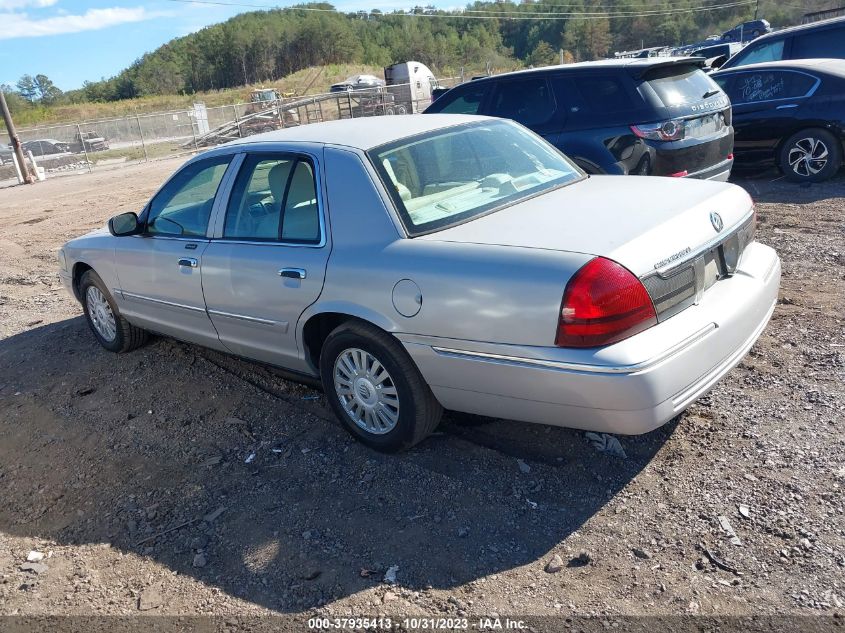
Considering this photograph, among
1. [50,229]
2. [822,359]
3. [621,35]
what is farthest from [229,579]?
[621,35]

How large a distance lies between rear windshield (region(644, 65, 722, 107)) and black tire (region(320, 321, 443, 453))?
184 inches

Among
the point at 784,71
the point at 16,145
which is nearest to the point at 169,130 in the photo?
the point at 16,145

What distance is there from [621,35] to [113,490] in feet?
352

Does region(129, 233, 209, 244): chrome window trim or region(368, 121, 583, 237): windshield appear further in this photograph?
region(129, 233, 209, 244): chrome window trim

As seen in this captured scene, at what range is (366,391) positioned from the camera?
3.90 metres

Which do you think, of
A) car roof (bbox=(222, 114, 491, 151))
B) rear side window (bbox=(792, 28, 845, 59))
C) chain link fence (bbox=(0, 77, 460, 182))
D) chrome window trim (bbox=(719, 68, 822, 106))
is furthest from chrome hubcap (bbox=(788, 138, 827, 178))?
chain link fence (bbox=(0, 77, 460, 182))

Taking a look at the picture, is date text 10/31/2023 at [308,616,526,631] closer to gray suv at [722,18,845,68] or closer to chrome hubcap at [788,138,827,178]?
chrome hubcap at [788,138,827,178]

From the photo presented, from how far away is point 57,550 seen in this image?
3.52 metres

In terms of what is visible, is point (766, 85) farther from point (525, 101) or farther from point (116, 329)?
point (116, 329)

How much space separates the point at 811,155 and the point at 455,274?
766cm

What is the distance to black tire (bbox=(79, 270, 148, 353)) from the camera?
585cm

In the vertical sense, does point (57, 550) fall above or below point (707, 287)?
below

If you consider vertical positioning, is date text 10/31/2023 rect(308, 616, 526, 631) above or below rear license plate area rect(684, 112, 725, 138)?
below

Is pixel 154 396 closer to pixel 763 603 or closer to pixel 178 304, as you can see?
pixel 178 304
